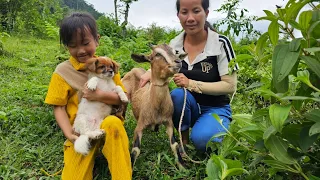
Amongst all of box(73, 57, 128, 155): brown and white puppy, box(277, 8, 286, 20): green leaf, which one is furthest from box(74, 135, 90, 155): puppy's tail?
box(277, 8, 286, 20): green leaf

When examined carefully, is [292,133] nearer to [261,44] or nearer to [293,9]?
[261,44]

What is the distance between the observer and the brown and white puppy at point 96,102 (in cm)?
297

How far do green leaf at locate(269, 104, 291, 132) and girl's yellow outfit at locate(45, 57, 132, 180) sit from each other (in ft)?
5.12

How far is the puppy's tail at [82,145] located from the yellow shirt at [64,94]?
37 centimetres

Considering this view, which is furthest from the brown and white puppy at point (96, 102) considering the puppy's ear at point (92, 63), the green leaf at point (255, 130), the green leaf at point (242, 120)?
the green leaf at point (255, 130)

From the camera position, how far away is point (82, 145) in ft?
9.12

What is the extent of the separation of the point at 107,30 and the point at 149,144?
797 cm

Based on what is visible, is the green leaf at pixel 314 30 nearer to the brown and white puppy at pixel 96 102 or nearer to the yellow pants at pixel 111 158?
the yellow pants at pixel 111 158

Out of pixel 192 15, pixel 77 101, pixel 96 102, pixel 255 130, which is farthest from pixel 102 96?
pixel 255 130

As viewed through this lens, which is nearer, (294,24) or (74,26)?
(294,24)

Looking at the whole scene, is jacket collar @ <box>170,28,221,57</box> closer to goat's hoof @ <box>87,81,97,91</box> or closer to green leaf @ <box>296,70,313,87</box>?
goat's hoof @ <box>87,81,97,91</box>

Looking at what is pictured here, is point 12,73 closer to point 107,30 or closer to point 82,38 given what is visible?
point 82,38

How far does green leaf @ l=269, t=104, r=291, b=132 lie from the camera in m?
1.42

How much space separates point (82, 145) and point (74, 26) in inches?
37.5
